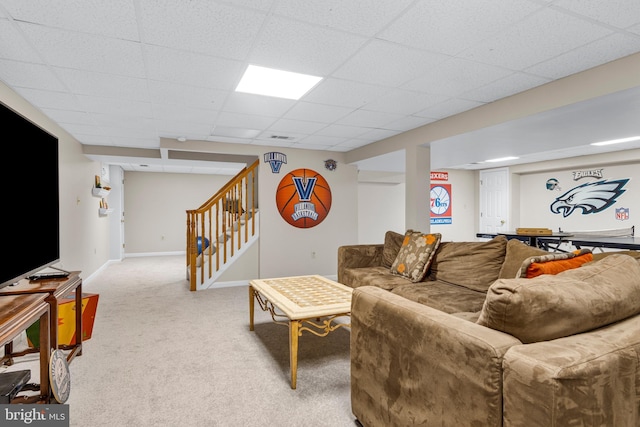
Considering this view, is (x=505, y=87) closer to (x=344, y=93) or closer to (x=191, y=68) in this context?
(x=344, y=93)

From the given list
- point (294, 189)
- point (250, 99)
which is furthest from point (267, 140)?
point (250, 99)

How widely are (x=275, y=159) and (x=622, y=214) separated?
21.3 feet

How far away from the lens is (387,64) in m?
2.41

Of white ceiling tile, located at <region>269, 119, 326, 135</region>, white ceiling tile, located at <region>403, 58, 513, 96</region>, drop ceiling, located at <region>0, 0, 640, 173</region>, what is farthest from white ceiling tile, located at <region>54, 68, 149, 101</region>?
white ceiling tile, located at <region>403, 58, 513, 96</region>

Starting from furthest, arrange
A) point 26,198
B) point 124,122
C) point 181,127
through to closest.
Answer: point 181,127 → point 124,122 → point 26,198

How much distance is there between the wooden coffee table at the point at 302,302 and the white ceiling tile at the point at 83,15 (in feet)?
6.44

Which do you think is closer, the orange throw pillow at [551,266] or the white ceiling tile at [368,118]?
the orange throw pillow at [551,266]

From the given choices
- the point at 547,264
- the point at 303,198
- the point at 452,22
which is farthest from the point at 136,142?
the point at 547,264

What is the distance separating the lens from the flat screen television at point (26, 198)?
175 centimetres

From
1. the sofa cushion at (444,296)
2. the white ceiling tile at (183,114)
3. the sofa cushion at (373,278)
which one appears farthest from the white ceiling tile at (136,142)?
the sofa cushion at (444,296)

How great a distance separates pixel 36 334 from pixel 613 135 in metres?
6.23

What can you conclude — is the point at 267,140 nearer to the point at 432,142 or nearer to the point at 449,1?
the point at 432,142

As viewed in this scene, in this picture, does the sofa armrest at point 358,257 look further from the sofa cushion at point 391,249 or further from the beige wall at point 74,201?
the beige wall at point 74,201

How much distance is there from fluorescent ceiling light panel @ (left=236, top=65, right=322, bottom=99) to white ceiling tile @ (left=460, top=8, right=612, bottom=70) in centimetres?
122
